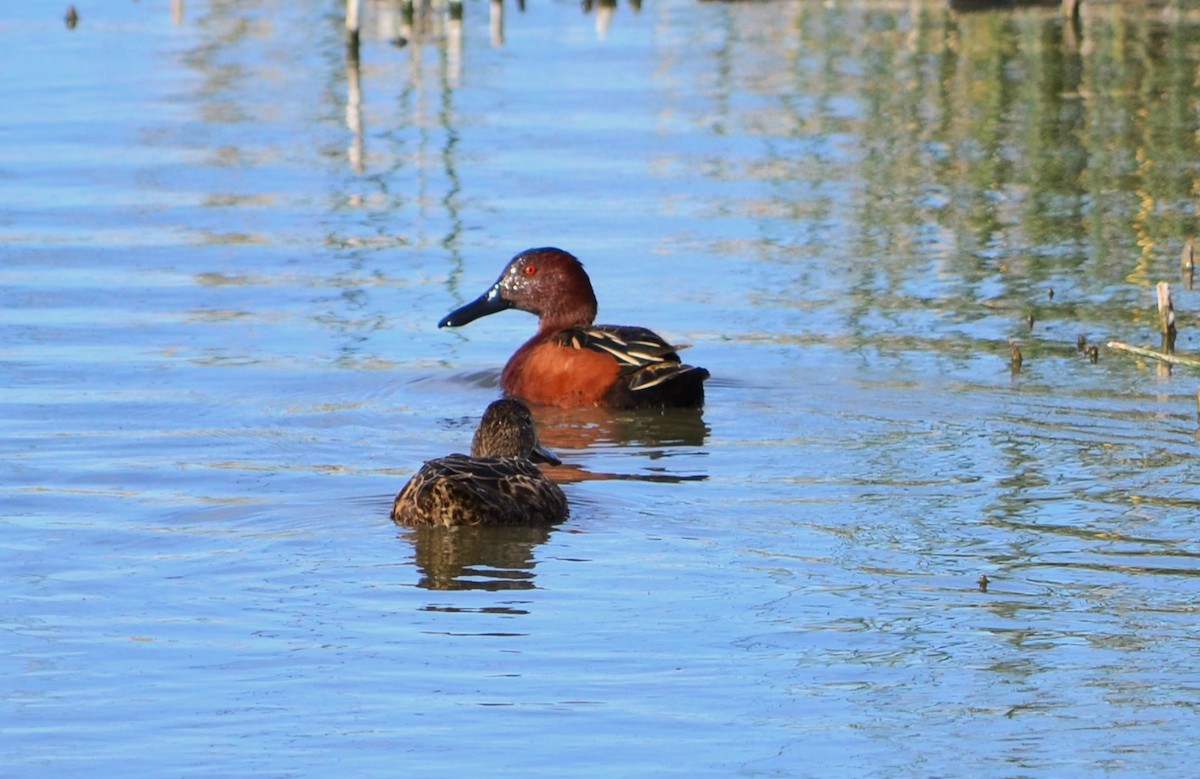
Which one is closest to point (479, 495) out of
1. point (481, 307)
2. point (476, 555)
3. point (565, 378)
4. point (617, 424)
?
point (476, 555)

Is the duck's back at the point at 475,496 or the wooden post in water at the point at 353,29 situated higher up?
the wooden post in water at the point at 353,29

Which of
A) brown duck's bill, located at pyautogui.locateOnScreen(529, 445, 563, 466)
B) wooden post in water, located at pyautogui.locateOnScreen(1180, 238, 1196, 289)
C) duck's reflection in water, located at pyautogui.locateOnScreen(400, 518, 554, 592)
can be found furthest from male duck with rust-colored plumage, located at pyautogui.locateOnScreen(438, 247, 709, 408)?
wooden post in water, located at pyautogui.locateOnScreen(1180, 238, 1196, 289)

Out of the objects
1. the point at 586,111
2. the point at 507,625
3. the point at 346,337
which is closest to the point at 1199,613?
the point at 507,625

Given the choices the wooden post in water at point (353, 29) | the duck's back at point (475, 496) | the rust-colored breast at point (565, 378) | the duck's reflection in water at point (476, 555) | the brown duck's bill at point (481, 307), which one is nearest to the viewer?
the duck's reflection in water at point (476, 555)

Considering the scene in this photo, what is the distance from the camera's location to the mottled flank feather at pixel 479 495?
842 centimetres

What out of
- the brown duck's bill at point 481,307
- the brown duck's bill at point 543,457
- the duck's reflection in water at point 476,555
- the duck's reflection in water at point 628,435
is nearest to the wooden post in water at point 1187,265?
the duck's reflection in water at point 628,435

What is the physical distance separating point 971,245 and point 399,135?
5916 mm

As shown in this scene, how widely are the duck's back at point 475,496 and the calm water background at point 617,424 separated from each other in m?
0.12

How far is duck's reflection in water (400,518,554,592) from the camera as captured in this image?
7.82m

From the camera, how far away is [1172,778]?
577cm

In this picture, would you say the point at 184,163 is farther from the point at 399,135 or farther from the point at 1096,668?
the point at 1096,668

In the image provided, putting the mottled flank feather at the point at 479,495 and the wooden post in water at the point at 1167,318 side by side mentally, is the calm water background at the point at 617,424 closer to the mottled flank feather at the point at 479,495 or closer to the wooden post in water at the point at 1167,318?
the mottled flank feather at the point at 479,495

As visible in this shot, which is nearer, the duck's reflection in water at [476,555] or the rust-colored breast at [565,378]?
the duck's reflection in water at [476,555]

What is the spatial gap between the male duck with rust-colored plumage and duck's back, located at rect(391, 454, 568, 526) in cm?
243
